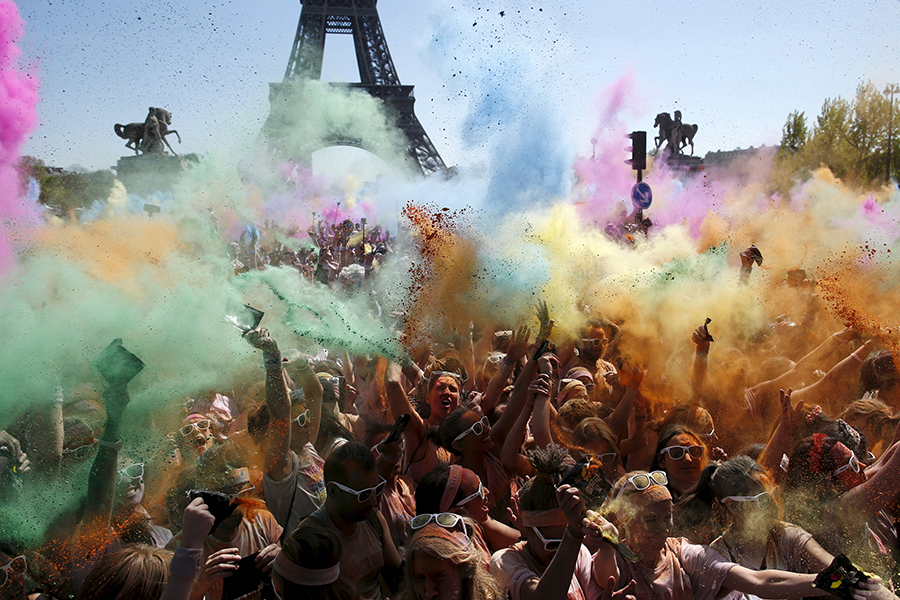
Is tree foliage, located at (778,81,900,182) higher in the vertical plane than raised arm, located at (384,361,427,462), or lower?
higher

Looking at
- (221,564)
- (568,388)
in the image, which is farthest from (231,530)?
(568,388)

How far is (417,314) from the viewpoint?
5832mm

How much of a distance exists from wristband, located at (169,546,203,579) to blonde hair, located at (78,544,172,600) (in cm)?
17

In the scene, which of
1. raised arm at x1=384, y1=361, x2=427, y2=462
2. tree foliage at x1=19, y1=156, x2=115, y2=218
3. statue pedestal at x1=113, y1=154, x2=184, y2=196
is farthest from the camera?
statue pedestal at x1=113, y1=154, x2=184, y2=196

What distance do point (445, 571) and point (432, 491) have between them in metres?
0.65

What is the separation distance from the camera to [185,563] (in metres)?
2.30

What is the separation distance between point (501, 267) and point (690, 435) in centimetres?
300

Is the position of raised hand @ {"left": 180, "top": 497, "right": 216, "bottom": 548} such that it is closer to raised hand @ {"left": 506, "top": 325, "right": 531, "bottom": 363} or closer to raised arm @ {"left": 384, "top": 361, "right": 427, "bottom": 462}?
raised arm @ {"left": 384, "top": 361, "right": 427, "bottom": 462}

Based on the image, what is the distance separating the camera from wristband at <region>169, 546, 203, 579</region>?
2.29 m

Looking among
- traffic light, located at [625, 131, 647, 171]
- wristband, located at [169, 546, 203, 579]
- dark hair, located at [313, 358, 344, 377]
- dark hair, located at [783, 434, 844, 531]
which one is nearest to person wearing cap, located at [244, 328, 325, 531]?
wristband, located at [169, 546, 203, 579]

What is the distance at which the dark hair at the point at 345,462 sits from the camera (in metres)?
2.87

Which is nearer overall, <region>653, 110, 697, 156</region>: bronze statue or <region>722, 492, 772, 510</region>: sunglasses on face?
<region>722, 492, 772, 510</region>: sunglasses on face

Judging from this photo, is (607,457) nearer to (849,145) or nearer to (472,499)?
(472,499)

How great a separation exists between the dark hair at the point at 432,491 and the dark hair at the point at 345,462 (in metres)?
0.27
